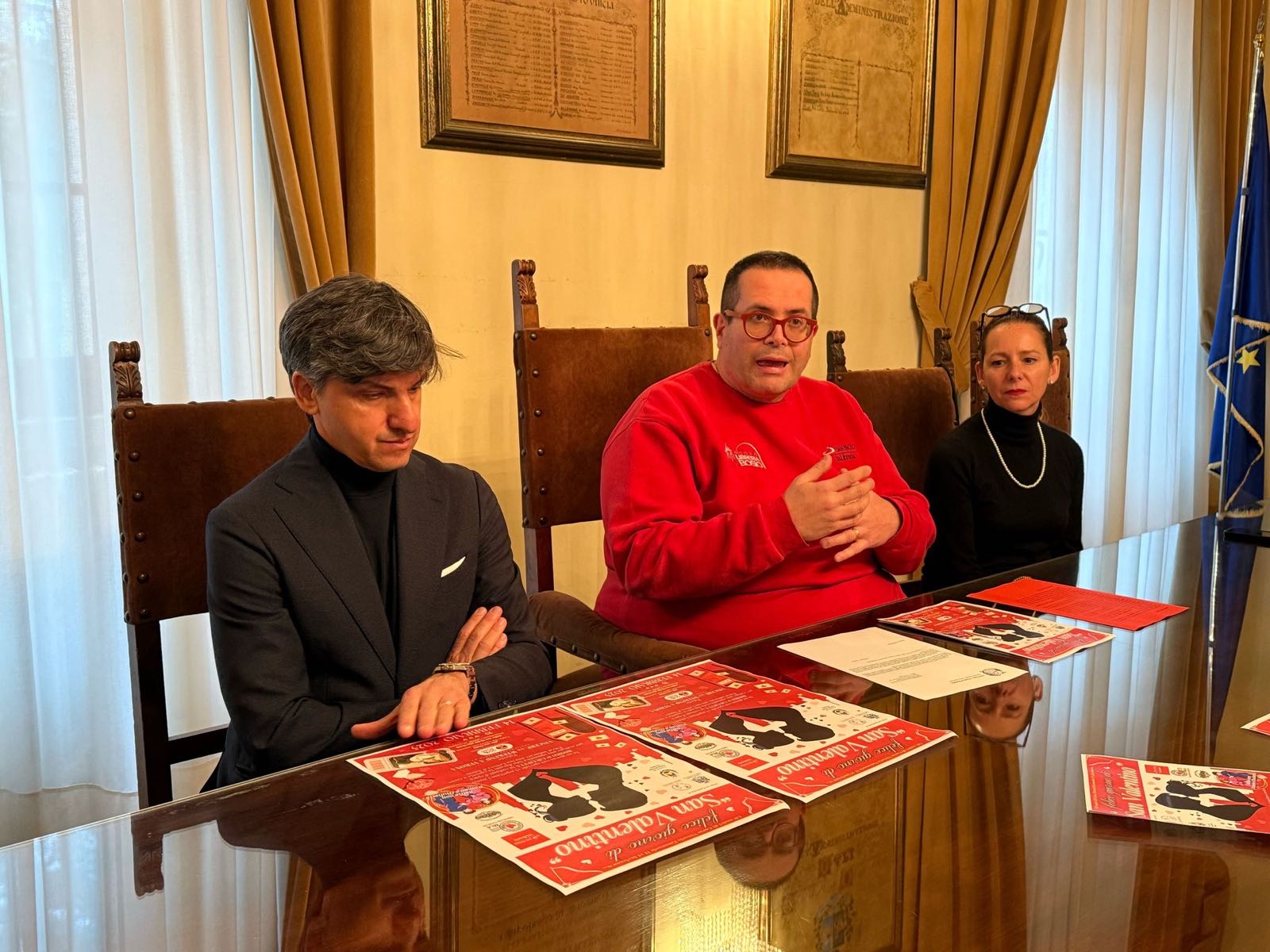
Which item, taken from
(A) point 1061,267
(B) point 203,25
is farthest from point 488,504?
(A) point 1061,267

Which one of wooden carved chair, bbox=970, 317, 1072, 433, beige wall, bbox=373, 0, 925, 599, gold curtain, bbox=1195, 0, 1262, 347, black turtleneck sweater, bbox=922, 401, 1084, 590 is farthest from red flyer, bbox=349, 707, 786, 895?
gold curtain, bbox=1195, 0, 1262, 347

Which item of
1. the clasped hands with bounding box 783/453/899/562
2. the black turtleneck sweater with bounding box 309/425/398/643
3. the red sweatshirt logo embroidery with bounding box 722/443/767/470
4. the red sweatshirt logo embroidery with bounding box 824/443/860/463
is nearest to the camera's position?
the black turtleneck sweater with bounding box 309/425/398/643

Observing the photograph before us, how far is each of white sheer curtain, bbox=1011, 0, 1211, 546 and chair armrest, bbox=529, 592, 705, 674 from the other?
2912mm

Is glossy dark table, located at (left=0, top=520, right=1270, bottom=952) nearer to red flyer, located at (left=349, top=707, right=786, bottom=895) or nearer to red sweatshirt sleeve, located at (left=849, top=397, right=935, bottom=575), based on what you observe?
red flyer, located at (left=349, top=707, right=786, bottom=895)

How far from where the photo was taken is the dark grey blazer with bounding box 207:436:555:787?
1355mm

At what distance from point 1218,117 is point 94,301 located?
4.65 metres

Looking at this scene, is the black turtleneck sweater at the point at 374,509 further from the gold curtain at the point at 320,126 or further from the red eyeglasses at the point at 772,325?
the gold curtain at the point at 320,126

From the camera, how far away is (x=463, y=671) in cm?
137

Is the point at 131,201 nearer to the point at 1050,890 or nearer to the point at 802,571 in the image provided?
the point at 802,571

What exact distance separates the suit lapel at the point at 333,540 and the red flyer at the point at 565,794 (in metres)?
0.33

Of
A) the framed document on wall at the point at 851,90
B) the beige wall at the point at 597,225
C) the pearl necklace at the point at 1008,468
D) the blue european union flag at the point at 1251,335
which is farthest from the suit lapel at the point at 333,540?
the blue european union flag at the point at 1251,335

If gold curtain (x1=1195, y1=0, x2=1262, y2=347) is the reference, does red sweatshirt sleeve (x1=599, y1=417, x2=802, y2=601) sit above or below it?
below

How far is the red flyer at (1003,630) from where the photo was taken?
4.93ft

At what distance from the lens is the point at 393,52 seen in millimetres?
2695
